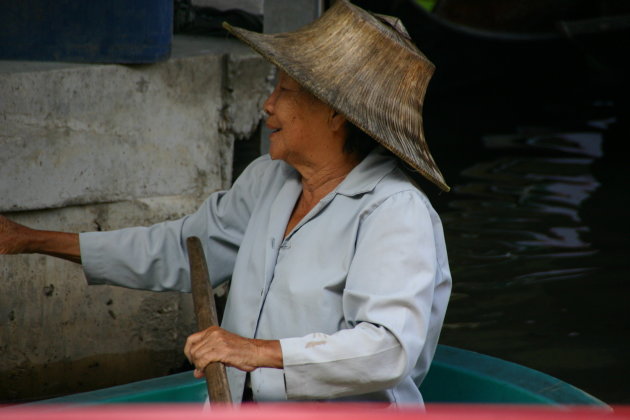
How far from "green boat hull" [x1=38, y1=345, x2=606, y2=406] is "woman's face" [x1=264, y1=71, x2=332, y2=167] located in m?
0.80

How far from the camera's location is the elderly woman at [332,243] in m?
2.02

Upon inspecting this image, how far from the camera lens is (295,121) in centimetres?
236

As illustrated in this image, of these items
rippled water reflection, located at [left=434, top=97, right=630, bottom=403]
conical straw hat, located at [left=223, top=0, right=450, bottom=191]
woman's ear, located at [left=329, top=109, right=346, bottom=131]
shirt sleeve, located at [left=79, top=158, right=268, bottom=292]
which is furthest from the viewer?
rippled water reflection, located at [left=434, top=97, right=630, bottom=403]

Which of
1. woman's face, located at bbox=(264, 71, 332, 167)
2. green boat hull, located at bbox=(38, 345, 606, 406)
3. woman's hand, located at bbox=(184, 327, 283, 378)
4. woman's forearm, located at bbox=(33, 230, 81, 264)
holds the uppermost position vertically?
woman's face, located at bbox=(264, 71, 332, 167)

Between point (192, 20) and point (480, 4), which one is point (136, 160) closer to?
point (192, 20)

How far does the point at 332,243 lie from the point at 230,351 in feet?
1.31

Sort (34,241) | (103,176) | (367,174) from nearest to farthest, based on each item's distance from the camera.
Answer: (367,174), (34,241), (103,176)

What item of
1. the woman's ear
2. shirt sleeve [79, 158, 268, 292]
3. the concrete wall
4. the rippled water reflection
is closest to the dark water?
the rippled water reflection

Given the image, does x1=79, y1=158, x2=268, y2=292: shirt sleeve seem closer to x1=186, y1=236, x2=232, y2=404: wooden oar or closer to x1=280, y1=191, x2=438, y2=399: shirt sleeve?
x1=186, y1=236, x2=232, y2=404: wooden oar

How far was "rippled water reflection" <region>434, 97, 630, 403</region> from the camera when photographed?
4328 millimetres

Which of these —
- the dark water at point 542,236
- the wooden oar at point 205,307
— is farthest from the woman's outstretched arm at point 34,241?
the dark water at point 542,236

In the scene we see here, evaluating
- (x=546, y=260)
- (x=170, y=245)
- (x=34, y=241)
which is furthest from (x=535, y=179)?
(x=34, y=241)

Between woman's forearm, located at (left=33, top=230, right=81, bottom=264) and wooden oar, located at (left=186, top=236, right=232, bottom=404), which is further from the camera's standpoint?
woman's forearm, located at (left=33, top=230, right=81, bottom=264)

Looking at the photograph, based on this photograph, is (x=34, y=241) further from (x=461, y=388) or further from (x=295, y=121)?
(x=461, y=388)
